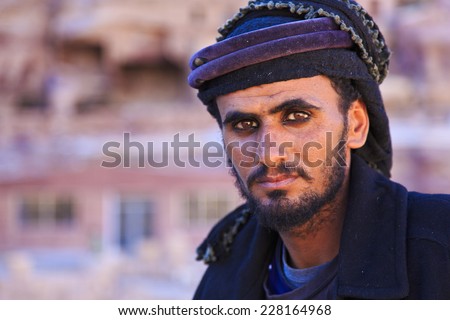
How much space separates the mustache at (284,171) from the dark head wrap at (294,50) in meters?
0.26

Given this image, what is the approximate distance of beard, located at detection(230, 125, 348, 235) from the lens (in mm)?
1800

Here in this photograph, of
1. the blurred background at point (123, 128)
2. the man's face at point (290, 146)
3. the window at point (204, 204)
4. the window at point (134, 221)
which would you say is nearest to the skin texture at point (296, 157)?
the man's face at point (290, 146)

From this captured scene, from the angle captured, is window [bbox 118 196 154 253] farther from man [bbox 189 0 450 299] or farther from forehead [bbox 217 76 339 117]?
forehead [bbox 217 76 339 117]

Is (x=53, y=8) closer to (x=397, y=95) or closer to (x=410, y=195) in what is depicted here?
(x=397, y=95)

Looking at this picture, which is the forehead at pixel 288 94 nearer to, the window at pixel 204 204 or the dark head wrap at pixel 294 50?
the dark head wrap at pixel 294 50

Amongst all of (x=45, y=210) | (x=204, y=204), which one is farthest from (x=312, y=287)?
(x=45, y=210)

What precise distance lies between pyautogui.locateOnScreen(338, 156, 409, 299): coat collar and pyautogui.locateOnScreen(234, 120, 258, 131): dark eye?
35 centimetres

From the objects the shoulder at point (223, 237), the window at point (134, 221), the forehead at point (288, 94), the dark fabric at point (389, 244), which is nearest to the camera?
the dark fabric at point (389, 244)

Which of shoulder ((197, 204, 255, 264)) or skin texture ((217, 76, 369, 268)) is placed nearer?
skin texture ((217, 76, 369, 268))

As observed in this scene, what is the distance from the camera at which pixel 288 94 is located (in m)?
1.80

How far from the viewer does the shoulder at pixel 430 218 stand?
5.19ft

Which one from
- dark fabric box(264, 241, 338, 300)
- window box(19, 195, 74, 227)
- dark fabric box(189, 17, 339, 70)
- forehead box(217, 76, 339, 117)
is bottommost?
dark fabric box(264, 241, 338, 300)

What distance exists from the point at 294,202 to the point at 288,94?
0.33 metres

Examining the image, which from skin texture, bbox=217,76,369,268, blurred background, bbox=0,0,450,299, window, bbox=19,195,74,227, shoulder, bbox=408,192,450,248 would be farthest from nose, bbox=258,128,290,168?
window, bbox=19,195,74,227
